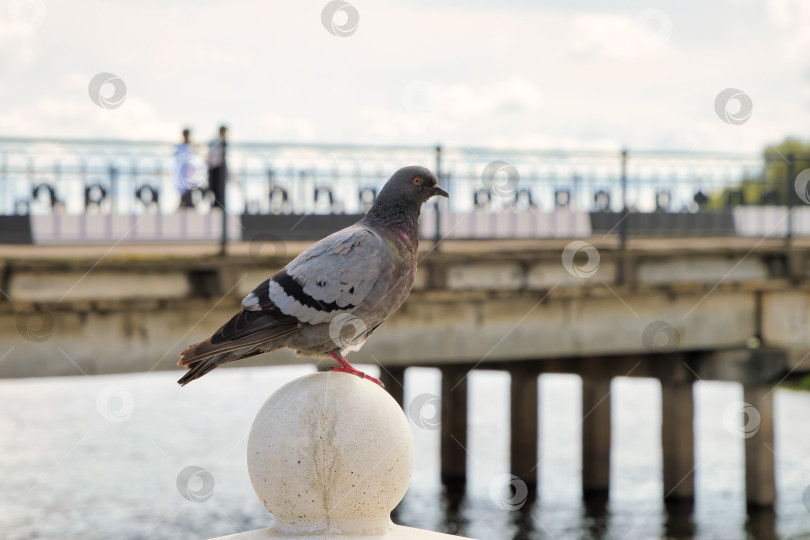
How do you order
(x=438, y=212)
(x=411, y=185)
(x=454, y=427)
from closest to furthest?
(x=411, y=185), (x=438, y=212), (x=454, y=427)

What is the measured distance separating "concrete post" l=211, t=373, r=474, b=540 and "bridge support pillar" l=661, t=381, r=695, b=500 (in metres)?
12.9

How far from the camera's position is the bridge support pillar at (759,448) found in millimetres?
16594

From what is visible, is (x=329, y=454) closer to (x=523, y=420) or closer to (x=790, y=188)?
(x=790, y=188)

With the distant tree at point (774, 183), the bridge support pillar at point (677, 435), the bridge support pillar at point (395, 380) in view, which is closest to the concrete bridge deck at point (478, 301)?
the bridge support pillar at point (677, 435)

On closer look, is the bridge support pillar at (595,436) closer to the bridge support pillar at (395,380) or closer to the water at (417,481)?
the water at (417,481)

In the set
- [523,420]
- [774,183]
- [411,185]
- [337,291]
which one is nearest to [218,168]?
[523,420]

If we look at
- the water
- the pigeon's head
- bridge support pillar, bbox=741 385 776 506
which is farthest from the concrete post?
bridge support pillar, bbox=741 385 776 506

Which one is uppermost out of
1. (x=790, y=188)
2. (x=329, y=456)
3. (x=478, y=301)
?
(x=790, y=188)

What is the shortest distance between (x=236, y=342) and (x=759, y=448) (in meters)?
13.7

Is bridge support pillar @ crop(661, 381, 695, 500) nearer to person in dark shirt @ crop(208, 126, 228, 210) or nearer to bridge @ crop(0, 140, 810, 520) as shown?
bridge @ crop(0, 140, 810, 520)

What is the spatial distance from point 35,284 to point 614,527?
10.3m

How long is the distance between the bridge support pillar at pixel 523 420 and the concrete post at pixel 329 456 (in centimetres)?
1349

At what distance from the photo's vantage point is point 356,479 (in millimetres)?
5055

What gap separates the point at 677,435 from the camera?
1712cm
